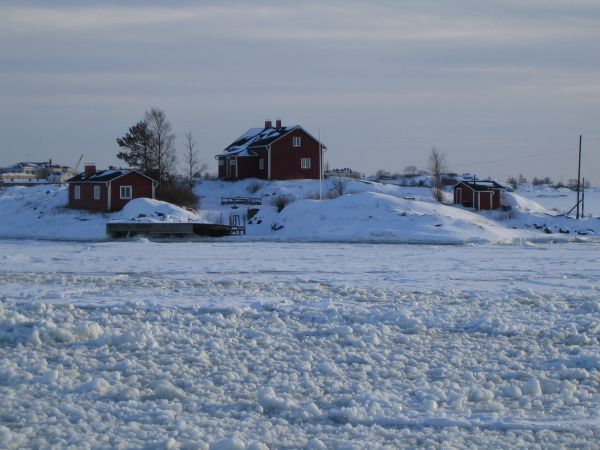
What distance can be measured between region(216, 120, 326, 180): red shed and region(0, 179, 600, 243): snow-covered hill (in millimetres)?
3581

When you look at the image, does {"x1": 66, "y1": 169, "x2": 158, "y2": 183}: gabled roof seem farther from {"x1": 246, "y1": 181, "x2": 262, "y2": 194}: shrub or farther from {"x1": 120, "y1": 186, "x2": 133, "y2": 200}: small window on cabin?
{"x1": 246, "y1": 181, "x2": 262, "y2": 194}: shrub

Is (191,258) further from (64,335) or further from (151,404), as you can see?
(151,404)

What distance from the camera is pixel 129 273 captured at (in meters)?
19.3

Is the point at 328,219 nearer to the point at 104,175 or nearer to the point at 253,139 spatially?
the point at 104,175

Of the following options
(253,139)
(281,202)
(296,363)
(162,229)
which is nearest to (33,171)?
(253,139)

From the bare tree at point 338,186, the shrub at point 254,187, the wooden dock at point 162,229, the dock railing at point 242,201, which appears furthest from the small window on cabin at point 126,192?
Answer: the bare tree at point 338,186

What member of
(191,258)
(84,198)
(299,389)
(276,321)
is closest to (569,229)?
(191,258)

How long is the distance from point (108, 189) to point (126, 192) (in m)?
1.31

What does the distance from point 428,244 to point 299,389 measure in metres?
24.3

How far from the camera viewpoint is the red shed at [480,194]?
57938mm

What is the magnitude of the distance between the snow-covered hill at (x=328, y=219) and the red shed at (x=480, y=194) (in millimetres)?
1477

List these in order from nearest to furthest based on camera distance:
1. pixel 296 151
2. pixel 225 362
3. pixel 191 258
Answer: pixel 225 362
pixel 191 258
pixel 296 151

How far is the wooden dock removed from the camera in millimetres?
38750

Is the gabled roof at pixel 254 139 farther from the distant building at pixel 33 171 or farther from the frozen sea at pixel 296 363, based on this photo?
the distant building at pixel 33 171
